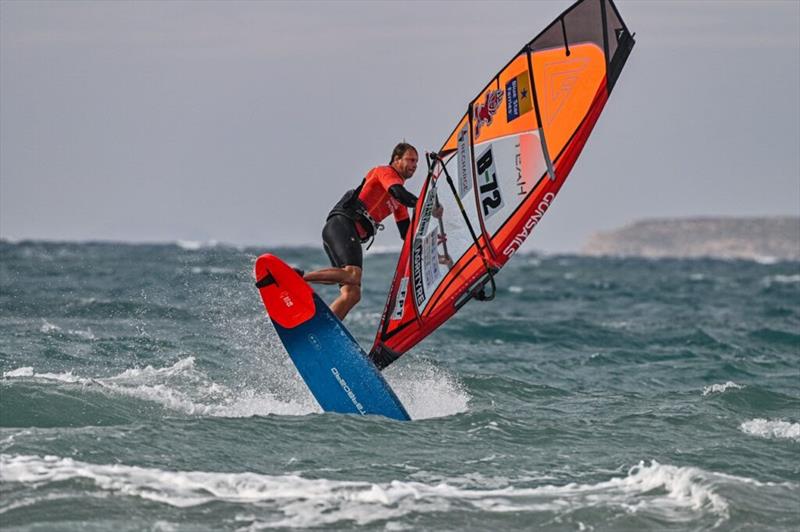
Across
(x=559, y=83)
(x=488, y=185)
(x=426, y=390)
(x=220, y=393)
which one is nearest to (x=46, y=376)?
(x=220, y=393)

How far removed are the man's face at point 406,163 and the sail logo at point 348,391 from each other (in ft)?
5.05

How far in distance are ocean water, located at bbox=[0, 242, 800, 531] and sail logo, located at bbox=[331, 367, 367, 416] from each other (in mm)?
217

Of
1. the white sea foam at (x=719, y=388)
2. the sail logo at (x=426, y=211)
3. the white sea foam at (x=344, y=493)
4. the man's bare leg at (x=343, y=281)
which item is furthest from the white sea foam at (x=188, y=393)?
the white sea foam at (x=719, y=388)

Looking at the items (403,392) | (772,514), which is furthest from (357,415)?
(772,514)

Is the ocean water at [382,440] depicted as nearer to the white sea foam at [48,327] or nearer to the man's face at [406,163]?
the white sea foam at [48,327]

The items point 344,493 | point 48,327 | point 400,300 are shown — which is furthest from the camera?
point 48,327

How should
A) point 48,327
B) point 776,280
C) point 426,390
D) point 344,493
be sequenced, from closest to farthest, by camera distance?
1. point 344,493
2. point 426,390
3. point 48,327
4. point 776,280

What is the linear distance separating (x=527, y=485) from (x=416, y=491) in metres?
Result: 0.74

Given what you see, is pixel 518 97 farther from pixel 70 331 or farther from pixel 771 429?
pixel 70 331

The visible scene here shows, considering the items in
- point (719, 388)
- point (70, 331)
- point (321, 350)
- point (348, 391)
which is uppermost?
point (70, 331)

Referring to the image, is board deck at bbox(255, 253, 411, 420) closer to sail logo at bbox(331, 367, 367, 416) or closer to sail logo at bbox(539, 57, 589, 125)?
sail logo at bbox(331, 367, 367, 416)

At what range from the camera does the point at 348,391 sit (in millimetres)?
8484

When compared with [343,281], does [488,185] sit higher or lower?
higher

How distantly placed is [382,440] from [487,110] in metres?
3.01
